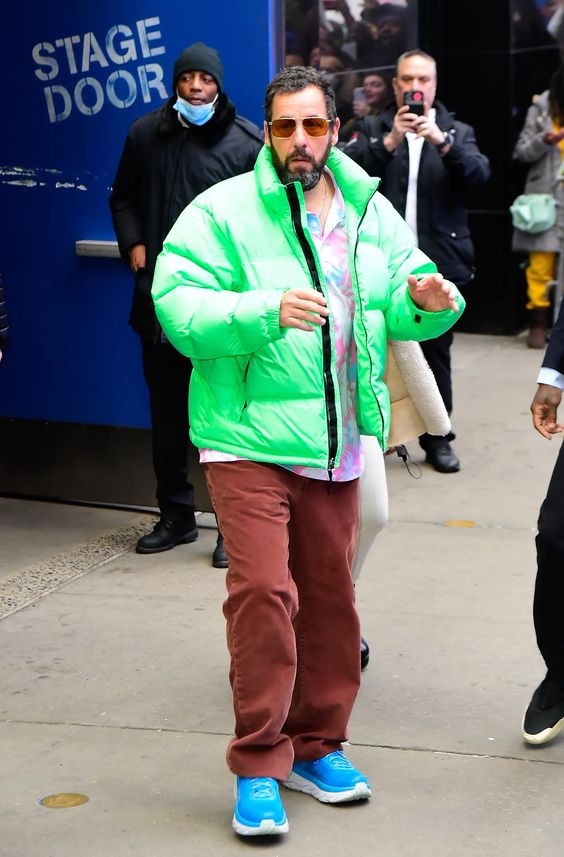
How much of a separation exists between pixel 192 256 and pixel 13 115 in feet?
10.6

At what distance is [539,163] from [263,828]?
8.03 meters

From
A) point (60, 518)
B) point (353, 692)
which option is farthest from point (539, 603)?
point (60, 518)

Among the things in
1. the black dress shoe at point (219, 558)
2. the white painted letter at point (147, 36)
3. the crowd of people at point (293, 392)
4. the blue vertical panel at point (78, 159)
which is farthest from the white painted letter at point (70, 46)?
the crowd of people at point (293, 392)

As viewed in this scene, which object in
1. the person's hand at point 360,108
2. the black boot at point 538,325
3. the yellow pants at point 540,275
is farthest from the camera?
the black boot at point 538,325

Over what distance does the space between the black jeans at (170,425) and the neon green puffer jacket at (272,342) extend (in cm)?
233

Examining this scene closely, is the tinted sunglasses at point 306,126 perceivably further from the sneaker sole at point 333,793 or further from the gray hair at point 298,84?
the sneaker sole at point 333,793

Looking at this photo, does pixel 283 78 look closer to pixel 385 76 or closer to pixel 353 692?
pixel 353 692

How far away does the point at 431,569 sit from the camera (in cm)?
605

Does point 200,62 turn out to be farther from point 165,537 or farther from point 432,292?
point 432,292

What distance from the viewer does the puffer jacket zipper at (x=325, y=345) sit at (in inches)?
146

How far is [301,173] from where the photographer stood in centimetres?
373

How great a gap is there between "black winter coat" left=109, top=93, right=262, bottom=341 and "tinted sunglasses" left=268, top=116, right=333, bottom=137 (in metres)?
2.11

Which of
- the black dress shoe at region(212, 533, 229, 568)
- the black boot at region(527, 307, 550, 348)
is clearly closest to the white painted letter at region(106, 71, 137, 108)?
the black dress shoe at region(212, 533, 229, 568)

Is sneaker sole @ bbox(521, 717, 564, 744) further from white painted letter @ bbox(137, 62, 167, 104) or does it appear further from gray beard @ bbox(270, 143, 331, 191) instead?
white painted letter @ bbox(137, 62, 167, 104)
